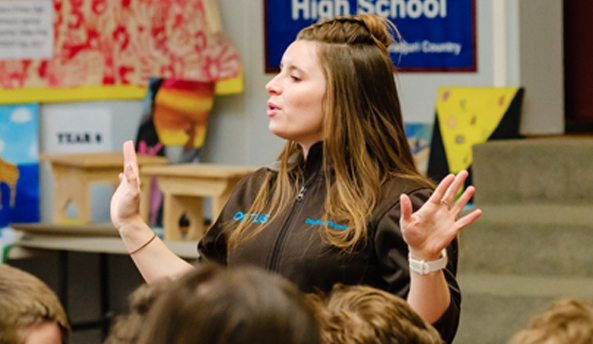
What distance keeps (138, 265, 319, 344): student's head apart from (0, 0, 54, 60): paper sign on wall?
3.41m

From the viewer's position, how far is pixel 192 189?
329cm

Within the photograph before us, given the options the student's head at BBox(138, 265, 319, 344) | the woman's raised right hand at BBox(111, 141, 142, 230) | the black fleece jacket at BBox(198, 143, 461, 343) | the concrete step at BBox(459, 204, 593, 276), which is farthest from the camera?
the concrete step at BBox(459, 204, 593, 276)

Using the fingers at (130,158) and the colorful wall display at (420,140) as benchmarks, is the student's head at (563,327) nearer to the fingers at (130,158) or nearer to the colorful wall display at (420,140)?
the fingers at (130,158)

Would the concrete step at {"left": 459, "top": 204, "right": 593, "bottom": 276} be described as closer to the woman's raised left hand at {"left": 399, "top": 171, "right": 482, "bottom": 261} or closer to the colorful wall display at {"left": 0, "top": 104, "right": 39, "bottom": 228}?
the woman's raised left hand at {"left": 399, "top": 171, "right": 482, "bottom": 261}

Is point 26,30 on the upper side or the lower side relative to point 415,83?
upper

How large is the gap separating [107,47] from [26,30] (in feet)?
1.29

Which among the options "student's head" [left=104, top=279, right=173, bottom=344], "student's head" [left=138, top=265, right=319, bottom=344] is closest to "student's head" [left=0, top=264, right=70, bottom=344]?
"student's head" [left=104, top=279, right=173, bottom=344]

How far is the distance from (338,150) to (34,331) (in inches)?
29.6

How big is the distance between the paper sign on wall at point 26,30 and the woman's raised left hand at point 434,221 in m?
3.00

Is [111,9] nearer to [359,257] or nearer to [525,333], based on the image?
[359,257]

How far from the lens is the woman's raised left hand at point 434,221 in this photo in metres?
1.22

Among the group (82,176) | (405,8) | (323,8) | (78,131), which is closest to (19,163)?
(78,131)

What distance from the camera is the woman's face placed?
5.12ft

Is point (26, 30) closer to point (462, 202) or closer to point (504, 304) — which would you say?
point (504, 304)
